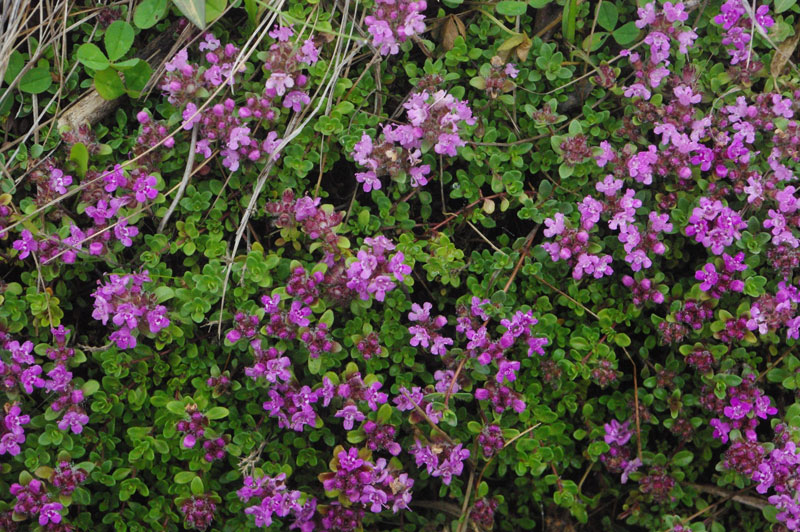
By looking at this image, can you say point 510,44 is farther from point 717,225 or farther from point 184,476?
point 184,476

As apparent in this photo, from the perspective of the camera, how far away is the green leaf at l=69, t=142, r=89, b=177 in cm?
280

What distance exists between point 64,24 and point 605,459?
105 inches

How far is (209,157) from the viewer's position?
285cm

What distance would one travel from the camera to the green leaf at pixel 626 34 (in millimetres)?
3031

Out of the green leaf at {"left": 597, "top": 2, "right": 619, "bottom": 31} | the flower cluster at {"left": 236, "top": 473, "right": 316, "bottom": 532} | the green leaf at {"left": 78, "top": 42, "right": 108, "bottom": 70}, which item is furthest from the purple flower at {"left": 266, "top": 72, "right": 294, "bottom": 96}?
the flower cluster at {"left": 236, "top": 473, "right": 316, "bottom": 532}

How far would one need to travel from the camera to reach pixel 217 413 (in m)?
2.64

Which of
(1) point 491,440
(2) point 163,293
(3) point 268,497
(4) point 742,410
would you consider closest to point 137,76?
(2) point 163,293

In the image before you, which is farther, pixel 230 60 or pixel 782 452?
pixel 230 60

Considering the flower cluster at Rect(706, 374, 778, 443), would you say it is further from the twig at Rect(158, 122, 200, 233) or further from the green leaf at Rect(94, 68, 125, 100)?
the green leaf at Rect(94, 68, 125, 100)

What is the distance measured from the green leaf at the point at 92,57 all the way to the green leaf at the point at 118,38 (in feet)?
0.14

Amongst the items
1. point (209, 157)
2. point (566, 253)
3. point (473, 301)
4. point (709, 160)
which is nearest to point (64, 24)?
point (209, 157)

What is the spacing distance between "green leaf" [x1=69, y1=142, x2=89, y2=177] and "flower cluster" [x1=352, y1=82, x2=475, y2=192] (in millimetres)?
993

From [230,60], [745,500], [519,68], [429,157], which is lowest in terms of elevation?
[745,500]

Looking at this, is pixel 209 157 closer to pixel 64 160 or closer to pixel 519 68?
pixel 64 160
